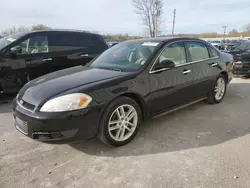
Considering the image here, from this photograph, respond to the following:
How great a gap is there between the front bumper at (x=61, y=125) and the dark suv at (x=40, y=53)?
107 inches

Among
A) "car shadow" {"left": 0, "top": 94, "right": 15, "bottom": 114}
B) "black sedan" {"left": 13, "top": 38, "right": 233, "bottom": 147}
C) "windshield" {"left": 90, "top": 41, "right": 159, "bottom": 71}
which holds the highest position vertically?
"windshield" {"left": 90, "top": 41, "right": 159, "bottom": 71}

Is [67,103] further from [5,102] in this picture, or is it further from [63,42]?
[63,42]

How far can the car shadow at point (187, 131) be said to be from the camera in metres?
3.00

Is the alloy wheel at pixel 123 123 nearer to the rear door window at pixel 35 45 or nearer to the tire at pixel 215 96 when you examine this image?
the tire at pixel 215 96

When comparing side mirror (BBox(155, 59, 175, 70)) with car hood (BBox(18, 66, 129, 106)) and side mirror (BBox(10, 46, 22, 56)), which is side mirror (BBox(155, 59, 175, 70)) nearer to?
car hood (BBox(18, 66, 129, 106))

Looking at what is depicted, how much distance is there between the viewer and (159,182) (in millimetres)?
2307

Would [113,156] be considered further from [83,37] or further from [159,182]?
[83,37]

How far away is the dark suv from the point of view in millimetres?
4988

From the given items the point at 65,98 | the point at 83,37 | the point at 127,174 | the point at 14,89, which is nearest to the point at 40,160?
the point at 65,98

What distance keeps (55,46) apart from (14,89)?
1477 mm

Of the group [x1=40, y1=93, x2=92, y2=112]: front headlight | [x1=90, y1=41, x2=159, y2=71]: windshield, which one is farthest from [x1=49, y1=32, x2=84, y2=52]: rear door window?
[x1=40, y1=93, x2=92, y2=112]: front headlight


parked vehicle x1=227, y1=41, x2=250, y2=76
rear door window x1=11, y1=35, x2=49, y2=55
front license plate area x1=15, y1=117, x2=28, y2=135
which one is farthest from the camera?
parked vehicle x1=227, y1=41, x2=250, y2=76

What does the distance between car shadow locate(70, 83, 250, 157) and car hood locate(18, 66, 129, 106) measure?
867 millimetres

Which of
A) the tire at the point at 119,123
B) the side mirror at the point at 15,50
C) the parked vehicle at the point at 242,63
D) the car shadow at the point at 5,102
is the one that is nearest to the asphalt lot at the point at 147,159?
the tire at the point at 119,123
